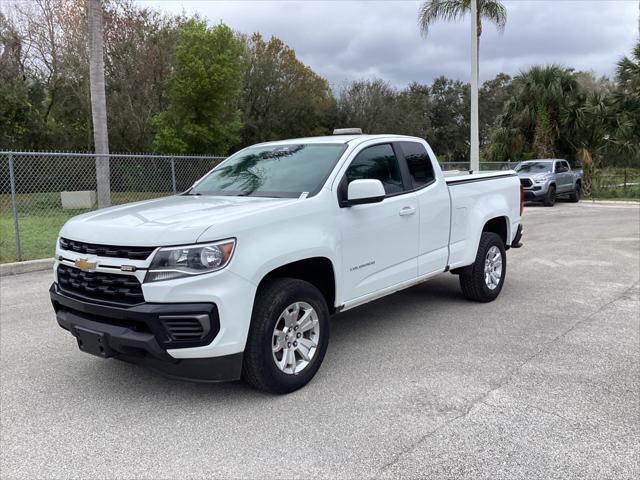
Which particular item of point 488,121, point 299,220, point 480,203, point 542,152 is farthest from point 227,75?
point 488,121

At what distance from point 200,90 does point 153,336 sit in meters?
21.3

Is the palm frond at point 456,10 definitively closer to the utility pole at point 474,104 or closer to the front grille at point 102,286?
the utility pole at point 474,104

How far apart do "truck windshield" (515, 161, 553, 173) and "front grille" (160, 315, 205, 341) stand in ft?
66.3

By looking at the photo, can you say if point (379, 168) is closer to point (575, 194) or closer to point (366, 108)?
point (575, 194)

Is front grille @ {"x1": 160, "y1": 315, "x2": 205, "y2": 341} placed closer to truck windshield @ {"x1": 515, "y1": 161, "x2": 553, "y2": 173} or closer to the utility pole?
the utility pole

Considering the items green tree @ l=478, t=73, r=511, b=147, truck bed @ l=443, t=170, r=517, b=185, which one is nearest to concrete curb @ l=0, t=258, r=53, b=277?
truck bed @ l=443, t=170, r=517, b=185

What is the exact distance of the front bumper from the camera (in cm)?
335

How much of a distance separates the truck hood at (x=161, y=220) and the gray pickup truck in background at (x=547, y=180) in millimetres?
17510

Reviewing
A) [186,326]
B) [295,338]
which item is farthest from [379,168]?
[186,326]

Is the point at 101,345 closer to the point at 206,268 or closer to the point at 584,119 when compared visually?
the point at 206,268

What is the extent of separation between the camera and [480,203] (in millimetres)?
6156

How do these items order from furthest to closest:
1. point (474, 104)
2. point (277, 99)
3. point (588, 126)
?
point (277, 99)
point (588, 126)
point (474, 104)

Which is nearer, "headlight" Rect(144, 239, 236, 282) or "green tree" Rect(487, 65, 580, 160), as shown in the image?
"headlight" Rect(144, 239, 236, 282)

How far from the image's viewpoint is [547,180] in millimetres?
20406
